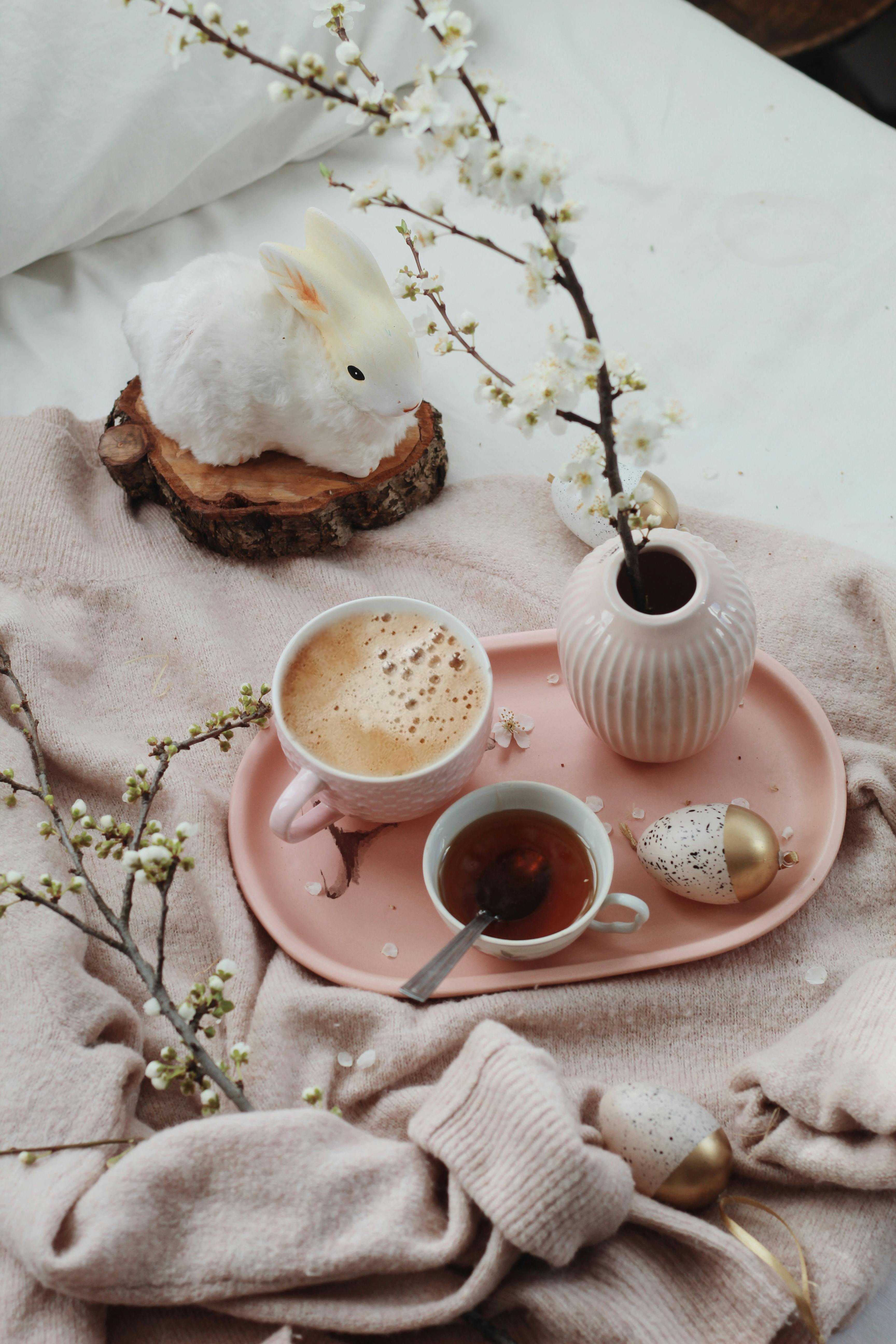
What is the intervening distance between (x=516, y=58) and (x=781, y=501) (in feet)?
2.66

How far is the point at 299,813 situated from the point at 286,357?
18.1 inches

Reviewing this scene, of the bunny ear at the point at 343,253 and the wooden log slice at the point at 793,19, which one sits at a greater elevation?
the bunny ear at the point at 343,253

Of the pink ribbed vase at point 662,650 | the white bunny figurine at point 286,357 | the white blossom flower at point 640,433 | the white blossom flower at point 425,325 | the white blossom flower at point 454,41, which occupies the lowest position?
the pink ribbed vase at point 662,650

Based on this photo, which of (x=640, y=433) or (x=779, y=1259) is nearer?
(x=640, y=433)

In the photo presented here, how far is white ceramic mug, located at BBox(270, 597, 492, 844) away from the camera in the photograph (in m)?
0.79

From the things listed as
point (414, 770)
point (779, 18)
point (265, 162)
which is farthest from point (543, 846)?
point (779, 18)

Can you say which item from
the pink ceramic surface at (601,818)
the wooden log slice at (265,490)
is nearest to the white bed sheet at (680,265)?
the wooden log slice at (265,490)

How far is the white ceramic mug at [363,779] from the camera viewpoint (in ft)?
2.60

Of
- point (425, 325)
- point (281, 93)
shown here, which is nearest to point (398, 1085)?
point (425, 325)

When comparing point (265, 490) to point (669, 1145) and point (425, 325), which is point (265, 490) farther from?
point (669, 1145)

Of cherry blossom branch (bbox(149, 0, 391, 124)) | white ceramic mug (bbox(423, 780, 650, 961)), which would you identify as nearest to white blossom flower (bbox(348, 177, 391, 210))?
cherry blossom branch (bbox(149, 0, 391, 124))

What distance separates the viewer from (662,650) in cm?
79

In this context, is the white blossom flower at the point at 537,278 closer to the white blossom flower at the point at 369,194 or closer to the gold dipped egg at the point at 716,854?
the white blossom flower at the point at 369,194

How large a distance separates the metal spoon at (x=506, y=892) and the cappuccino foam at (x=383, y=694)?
0.34 feet
